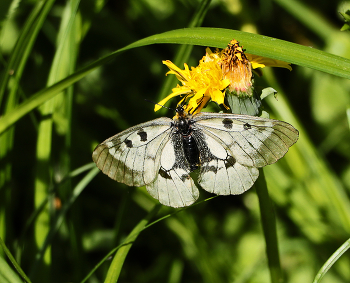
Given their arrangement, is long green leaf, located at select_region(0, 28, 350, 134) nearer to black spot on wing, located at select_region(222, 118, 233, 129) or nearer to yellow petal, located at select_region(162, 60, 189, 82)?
yellow petal, located at select_region(162, 60, 189, 82)

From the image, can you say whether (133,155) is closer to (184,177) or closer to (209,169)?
(184,177)

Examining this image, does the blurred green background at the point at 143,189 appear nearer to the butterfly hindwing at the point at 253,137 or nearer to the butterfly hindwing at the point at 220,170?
the butterfly hindwing at the point at 220,170

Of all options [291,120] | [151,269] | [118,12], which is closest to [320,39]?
[291,120]

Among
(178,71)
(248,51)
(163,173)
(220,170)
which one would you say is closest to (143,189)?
(163,173)

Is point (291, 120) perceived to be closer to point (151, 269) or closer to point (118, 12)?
point (151, 269)

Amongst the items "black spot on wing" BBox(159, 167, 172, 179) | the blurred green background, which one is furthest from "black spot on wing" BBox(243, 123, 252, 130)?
the blurred green background

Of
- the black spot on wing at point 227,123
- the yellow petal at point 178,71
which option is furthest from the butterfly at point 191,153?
the yellow petal at point 178,71
